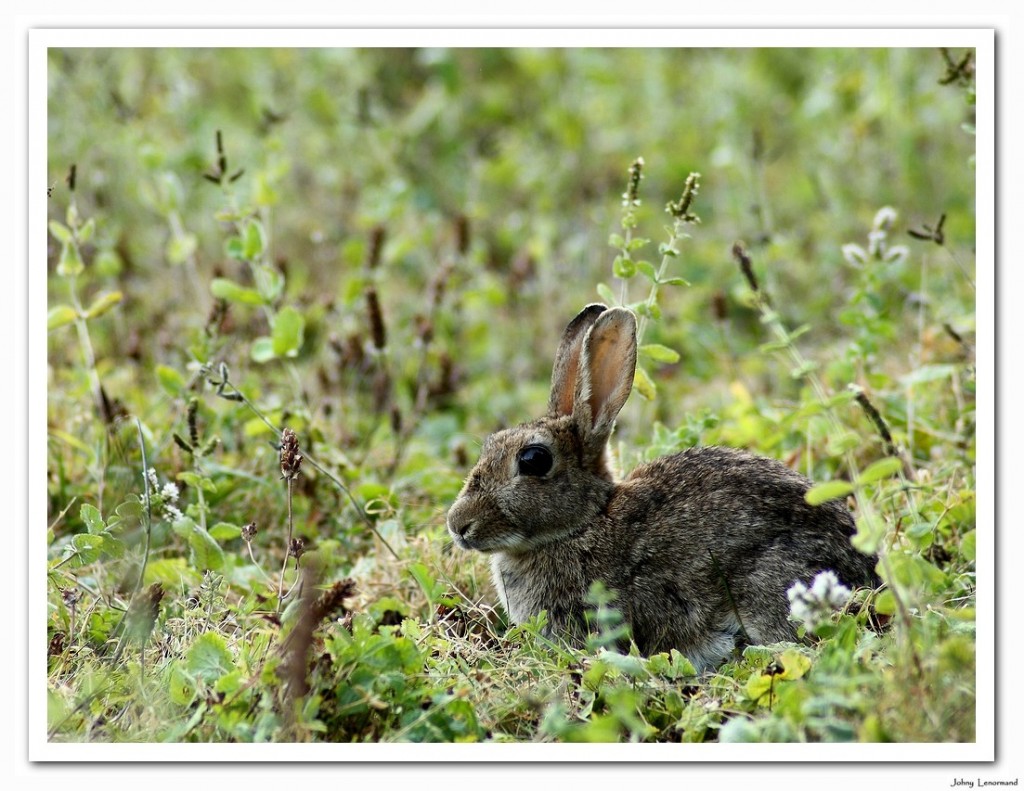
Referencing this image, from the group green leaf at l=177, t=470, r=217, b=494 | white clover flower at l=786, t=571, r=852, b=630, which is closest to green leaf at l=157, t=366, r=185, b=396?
green leaf at l=177, t=470, r=217, b=494

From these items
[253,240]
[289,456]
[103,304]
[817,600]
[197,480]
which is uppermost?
[253,240]

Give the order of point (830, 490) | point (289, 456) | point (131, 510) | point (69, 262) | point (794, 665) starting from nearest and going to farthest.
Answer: point (830, 490) → point (794, 665) → point (289, 456) → point (131, 510) → point (69, 262)

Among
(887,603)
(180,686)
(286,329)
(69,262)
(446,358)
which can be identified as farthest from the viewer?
(446,358)

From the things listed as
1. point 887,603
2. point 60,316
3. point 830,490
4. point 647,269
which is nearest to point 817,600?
point 887,603

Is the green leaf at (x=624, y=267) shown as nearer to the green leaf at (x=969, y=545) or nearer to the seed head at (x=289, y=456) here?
the seed head at (x=289, y=456)

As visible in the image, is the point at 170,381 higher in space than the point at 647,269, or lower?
lower

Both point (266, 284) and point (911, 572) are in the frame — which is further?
point (266, 284)

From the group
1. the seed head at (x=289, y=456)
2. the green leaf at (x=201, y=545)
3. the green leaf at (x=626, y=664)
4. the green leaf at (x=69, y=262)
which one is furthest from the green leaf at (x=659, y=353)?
the green leaf at (x=69, y=262)

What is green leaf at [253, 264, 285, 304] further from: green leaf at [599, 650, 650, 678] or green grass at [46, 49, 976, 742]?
green leaf at [599, 650, 650, 678]

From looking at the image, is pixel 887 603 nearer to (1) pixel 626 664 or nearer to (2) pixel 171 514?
(1) pixel 626 664
